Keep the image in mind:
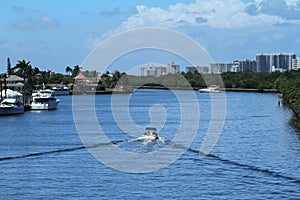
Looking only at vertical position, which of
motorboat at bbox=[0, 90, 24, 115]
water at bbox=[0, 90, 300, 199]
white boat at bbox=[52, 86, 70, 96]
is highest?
white boat at bbox=[52, 86, 70, 96]

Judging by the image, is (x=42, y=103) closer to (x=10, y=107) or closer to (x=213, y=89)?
(x=10, y=107)

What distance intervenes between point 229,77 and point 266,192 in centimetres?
14590

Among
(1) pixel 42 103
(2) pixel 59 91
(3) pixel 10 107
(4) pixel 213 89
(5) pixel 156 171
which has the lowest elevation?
(5) pixel 156 171

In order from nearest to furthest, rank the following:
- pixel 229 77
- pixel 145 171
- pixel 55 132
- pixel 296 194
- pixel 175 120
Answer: pixel 296 194 → pixel 145 171 → pixel 55 132 → pixel 175 120 → pixel 229 77

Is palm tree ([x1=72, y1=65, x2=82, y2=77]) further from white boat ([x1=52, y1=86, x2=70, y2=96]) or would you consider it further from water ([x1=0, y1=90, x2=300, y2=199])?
water ([x1=0, y1=90, x2=300, y2=199])

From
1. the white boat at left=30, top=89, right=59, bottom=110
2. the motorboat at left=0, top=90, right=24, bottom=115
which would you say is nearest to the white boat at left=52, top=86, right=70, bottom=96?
the white boat at left=30, top=89, right=59, bottom=110

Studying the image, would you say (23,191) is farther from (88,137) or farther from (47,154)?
(88,137)

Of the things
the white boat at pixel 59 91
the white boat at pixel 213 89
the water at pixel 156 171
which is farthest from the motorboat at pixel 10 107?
the white boat at pixel 213 89

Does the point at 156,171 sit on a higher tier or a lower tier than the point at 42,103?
lower

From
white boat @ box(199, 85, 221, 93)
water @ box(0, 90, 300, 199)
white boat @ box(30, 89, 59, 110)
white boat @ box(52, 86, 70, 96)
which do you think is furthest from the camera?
white boat @ box(199, 85, 221, 93)

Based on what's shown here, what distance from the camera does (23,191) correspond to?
78.8ft

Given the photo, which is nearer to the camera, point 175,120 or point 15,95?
point 175,120

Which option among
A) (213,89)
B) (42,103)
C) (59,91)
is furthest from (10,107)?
(213,89)

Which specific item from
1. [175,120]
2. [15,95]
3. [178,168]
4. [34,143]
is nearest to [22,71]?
[15,95]
